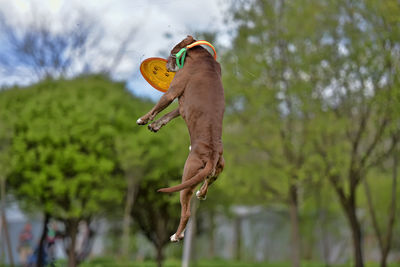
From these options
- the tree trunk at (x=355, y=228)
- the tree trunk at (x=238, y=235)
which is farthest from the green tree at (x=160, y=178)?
the tree trunk at (x=238, y=235)

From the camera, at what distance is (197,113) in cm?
323

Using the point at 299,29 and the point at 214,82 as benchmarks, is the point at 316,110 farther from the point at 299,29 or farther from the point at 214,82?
the point at 214,82

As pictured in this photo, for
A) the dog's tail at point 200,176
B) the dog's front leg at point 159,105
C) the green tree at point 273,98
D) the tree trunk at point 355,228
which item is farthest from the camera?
the tree trunk at point 355,228

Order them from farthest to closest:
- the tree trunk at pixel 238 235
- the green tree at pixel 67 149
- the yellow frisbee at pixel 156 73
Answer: the tree trunk at pixel 238 235 → the green tree at pixel 67 149 → the yellow frisbee at pixel 156 73

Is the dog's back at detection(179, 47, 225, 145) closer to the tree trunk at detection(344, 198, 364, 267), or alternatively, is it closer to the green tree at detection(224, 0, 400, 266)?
the green tree at detection(224, 0, 400, 266)

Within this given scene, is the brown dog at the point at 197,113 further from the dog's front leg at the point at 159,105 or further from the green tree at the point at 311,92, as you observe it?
the green tree at the point at 311,92

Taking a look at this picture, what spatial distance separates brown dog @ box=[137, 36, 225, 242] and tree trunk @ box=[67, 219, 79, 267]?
783 inches

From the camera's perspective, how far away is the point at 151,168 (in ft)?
74.0

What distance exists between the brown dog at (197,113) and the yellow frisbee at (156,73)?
24 centimetres

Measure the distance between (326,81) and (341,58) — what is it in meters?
1.05

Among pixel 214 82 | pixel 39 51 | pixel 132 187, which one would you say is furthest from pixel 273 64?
pixel 214 82

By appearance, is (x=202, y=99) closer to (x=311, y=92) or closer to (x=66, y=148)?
(x=311, y=92)

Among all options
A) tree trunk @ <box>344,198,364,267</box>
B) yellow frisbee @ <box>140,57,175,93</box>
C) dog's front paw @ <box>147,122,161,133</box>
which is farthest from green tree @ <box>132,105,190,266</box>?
dog's front paw @ <box>147,122,161,133</box>

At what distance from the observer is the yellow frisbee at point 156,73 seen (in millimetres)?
3746
